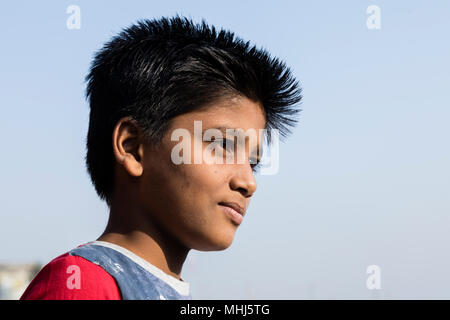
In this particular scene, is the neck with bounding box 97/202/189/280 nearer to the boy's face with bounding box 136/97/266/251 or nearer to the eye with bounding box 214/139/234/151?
the boy's face with bounding box 136/97/266/251

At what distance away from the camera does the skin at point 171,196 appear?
264 cm

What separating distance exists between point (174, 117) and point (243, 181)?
1.43ft

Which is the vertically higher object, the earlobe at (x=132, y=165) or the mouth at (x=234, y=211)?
the earlobe at (x=132, y=165)

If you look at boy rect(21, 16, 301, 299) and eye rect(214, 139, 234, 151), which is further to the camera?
eye rect(214, 139, 234, 151)

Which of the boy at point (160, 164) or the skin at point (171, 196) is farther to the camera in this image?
the skin at point (171, 196)

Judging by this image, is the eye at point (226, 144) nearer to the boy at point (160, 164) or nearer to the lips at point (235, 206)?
the boy at point (160, 164)

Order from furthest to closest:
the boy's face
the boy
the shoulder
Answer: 1. the boy's face
2. the boy
3. the shoulder

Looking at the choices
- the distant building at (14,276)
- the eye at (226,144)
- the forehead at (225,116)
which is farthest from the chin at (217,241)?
the distant building at (14,276)

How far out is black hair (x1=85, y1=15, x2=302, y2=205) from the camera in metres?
2.81

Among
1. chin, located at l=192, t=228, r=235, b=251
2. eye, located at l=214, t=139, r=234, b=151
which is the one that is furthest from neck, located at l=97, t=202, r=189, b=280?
eye, located at l=214, t=139, r=234, b=151

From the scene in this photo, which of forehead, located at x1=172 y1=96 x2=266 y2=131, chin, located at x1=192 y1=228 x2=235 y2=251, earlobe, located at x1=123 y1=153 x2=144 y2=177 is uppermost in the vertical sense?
forehead, located at x1=172 y1=96 x2=266 y2=131
